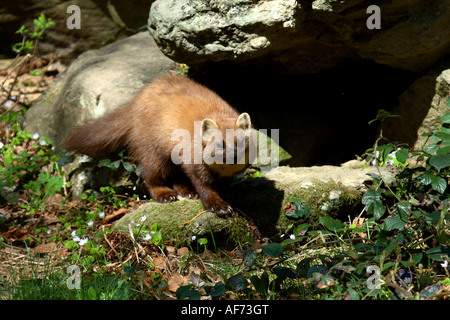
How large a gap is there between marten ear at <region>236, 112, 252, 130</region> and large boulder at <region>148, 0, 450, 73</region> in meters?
0.80

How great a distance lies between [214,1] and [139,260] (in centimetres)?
275

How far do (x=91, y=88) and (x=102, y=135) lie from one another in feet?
3.16

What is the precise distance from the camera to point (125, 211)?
5547mm

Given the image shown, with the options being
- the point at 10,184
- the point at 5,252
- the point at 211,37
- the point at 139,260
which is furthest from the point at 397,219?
the point at 10,184

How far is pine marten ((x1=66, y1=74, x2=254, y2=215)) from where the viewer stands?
4.82m

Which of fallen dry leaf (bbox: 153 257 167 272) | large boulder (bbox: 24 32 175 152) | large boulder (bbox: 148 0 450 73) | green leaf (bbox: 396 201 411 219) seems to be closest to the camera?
green leaf (bbox: 396 201 411 219)

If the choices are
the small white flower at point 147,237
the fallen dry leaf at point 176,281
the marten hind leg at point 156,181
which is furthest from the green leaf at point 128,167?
the fallen dry leaf at point 176,281

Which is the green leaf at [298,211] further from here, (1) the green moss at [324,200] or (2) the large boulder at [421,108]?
(2) the large boulder at [421,108]

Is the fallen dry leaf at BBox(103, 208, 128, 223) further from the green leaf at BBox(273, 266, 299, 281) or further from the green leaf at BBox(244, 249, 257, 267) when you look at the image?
the green leaf at BBox(273, 266, 299, 281)

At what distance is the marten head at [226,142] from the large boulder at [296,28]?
0.89 metres

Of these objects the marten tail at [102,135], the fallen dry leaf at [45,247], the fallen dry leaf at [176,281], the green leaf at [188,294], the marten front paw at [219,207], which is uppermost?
the marten tail at [102,135]

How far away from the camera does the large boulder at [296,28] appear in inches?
189

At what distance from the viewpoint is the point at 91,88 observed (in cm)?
638

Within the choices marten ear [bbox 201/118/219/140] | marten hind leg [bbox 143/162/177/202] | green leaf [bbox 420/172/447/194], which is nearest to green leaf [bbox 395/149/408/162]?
green leaf [bbox 420/172/447/194]
